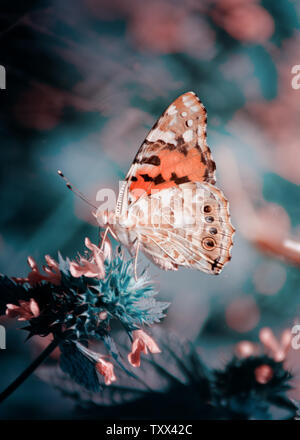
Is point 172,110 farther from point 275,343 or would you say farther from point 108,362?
point 275,343

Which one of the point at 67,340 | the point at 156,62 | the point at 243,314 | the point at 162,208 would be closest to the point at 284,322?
the point at 243,314

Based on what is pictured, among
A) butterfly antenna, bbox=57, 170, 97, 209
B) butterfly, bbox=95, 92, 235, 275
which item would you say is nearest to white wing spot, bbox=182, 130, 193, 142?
butterfly, bbox=95, 92, 235, 275

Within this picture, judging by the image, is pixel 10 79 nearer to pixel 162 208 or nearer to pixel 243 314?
pixel 162 208

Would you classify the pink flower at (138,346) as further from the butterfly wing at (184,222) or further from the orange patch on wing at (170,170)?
the orange patch on wing at (170,170)

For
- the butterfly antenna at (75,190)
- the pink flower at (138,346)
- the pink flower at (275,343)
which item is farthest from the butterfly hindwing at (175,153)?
the pink flower at (275,343)

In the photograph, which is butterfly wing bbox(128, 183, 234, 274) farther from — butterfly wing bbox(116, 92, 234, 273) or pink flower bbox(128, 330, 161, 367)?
pink flower bbox(128, 330, 161, 367)
